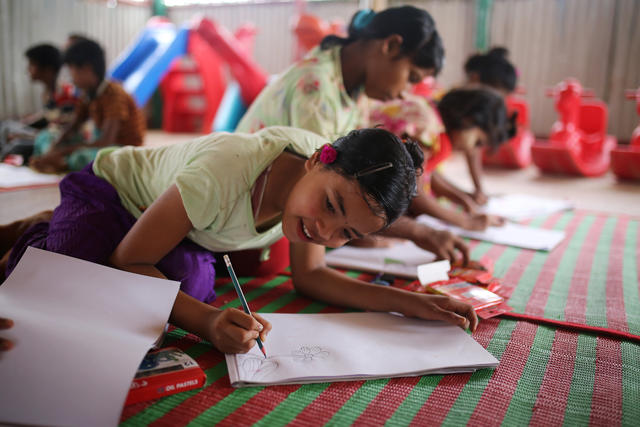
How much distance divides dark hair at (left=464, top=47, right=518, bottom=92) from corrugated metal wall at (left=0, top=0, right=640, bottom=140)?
2.84m

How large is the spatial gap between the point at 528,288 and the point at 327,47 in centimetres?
97

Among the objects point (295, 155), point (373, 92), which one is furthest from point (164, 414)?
point (373, 92)

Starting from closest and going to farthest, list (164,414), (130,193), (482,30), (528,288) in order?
(164,414)
(130,193)
(528,288)
(482,30)

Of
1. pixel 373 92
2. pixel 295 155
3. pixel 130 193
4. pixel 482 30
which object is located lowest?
pixel 130 193

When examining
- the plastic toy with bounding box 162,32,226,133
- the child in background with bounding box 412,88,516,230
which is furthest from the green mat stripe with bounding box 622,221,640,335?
the plastic toy with bounding box 162,32,226,133

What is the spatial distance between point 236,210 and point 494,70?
206 centimetres

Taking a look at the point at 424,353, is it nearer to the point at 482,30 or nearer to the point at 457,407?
the point at 457,407

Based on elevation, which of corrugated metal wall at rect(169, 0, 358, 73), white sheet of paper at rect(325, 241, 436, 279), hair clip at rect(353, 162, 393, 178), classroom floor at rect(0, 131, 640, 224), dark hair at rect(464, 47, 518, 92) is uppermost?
corrugated metal wall at rect(169, 0, 358, 73)

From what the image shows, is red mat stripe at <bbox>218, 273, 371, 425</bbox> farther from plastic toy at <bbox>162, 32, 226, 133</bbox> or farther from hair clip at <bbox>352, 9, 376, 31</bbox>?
plastic toy at <bbox>162, 32, 226, 133</bbox>

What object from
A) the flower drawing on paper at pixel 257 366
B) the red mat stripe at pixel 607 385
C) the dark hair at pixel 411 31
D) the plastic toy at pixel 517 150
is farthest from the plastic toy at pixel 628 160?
the flower drawing on paper at pixel 257 366

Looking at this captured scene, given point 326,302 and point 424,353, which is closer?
point 424,353

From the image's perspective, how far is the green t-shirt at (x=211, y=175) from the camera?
93 centimetres

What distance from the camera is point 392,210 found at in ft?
2.82

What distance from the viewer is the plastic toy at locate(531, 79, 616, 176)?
3615 mm
